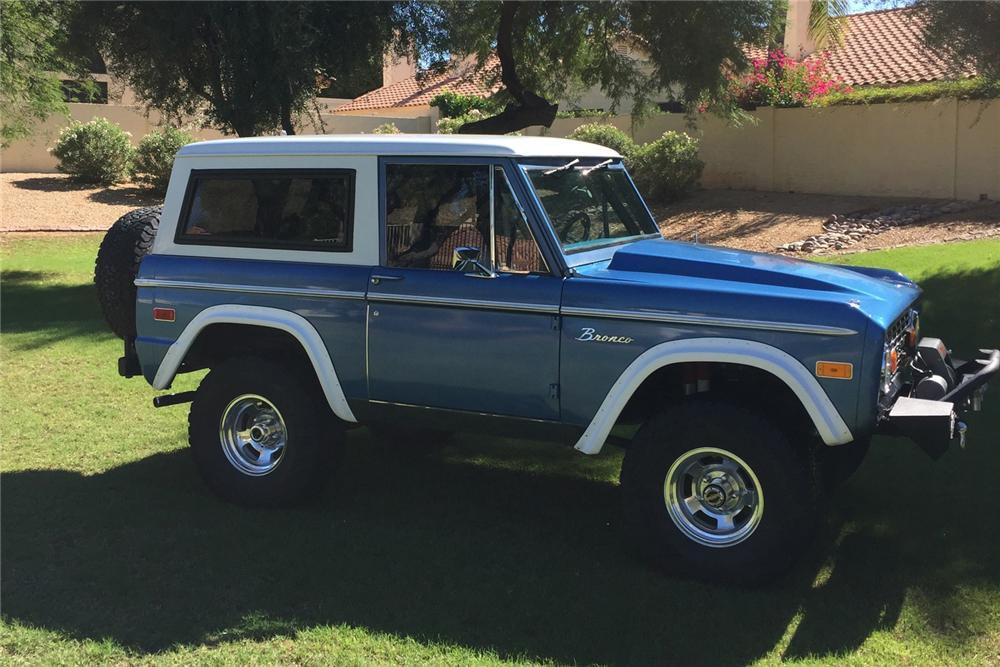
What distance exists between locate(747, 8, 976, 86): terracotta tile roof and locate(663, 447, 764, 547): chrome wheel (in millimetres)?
18247

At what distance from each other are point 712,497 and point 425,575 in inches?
54.3

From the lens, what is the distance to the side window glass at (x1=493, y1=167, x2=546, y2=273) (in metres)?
4.72

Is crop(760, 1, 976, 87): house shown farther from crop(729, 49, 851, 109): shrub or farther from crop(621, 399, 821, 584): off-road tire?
crop(621, 399, 821, 584): off-road tire

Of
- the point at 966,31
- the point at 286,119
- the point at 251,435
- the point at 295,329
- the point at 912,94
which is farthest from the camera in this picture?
the point at 912,94

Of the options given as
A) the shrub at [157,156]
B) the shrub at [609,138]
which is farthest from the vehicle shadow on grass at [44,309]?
the shrub at [609,138]

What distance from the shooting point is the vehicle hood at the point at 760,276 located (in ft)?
14.0

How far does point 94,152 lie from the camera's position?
2372cm

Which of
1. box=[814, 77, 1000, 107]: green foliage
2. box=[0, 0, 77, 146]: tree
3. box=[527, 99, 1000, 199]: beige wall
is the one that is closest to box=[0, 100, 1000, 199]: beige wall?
box=[527, 99, 1000, 199]: beige wall

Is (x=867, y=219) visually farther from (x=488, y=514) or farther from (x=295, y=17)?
(x=488, y=514)

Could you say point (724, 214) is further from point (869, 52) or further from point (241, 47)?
point (241, 47)

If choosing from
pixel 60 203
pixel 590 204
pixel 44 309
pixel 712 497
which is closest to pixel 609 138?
pixel 60 203

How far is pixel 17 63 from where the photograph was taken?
1325 cm

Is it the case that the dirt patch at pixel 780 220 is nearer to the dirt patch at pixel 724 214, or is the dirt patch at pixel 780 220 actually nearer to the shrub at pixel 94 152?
the dirt patch at pixel 724 214

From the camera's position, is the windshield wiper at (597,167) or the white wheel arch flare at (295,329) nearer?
the white wheel arch flare at (295,329)
